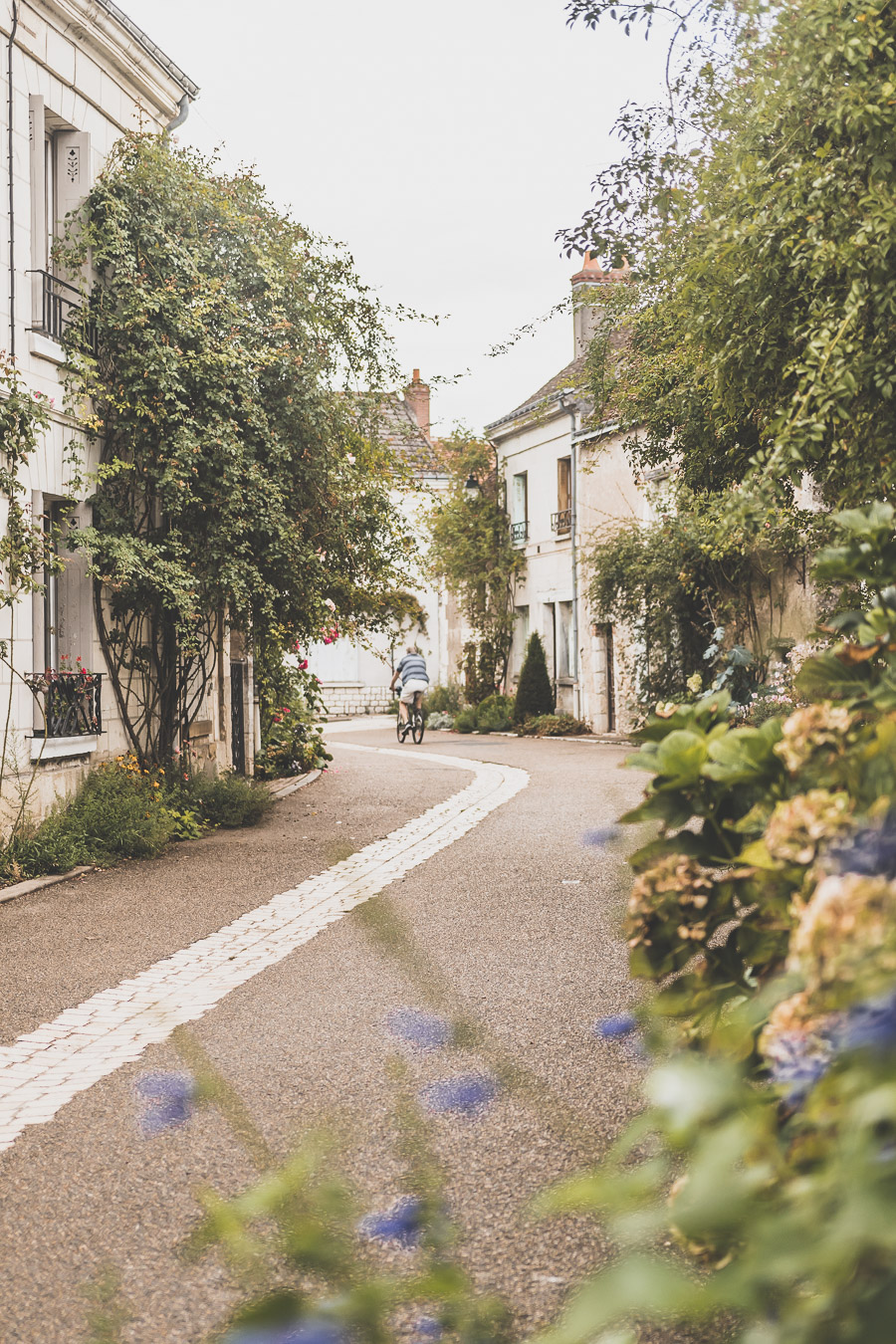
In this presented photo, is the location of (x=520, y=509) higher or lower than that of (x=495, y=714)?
higher

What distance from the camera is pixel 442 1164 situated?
355 cm

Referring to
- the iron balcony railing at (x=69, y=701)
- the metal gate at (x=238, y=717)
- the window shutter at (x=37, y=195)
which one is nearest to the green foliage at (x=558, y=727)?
the metal gate at (x=238, y=717)

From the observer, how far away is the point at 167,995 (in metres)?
5.70

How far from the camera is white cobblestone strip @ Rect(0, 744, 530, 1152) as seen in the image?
4.45 metres

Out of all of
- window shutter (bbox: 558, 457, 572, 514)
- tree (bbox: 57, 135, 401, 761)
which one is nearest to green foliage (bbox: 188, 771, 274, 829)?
tree (bbox: 57, 135, 401, 761)

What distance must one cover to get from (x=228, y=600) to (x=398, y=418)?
302 cm

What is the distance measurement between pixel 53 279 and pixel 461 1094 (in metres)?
8.13

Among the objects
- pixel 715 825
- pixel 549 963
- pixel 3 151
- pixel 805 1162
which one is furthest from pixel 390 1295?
pixel 3 151

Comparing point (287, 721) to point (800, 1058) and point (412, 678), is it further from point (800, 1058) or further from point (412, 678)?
point (800, 1058)

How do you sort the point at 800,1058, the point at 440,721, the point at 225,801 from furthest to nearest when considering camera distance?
the point at 440,721 → the point at 225,801 → the point at 800,1058

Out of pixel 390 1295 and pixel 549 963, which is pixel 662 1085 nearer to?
pixel 390 1295

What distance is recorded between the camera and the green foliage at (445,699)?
30.2m

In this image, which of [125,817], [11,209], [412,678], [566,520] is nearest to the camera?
[11,209]

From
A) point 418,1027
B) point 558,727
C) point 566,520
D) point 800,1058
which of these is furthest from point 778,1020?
point 566,520
